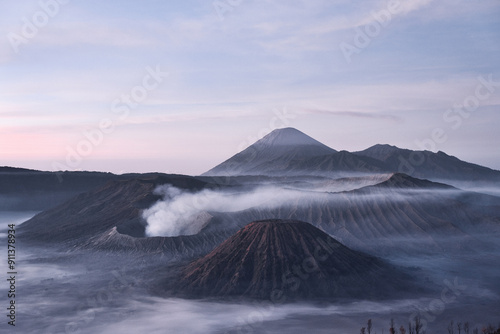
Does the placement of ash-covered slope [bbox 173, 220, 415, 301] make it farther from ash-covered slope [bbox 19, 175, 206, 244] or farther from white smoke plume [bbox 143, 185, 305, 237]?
ash-covered slope [bbox 19, 175, 206, 244]

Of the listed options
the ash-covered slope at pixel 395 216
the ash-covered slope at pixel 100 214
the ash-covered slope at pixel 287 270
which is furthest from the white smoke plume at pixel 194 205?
the ash-covered slope at pixel 287 270

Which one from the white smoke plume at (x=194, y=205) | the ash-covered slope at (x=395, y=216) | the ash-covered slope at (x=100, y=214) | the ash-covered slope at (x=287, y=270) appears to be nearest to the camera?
the ash-covered slope at (x=287, y=270)

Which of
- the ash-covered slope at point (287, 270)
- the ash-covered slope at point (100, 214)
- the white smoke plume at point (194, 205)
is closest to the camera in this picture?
the ash-covered slope at point (287, 270)

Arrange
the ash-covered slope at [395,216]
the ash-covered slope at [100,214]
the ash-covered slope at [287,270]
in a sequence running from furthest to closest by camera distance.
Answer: the ash-covered slope at [100,214] < the ash-covered slope at [395,216] < the ash-covered slope at [287,270]

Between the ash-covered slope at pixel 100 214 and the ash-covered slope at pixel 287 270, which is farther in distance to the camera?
the ash-covered slope at pixel 100 214

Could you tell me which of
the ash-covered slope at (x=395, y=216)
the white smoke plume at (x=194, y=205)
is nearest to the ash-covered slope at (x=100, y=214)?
the white smoke plume at (x=194, y=205)

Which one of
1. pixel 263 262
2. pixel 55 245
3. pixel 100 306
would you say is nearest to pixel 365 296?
pixel 263 262

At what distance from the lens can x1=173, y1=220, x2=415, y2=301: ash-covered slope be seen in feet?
226

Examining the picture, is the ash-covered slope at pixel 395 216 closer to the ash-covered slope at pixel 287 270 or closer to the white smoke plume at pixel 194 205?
the white smoke plume at pixel 194 205

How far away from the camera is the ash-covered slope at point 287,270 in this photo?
2712 inches

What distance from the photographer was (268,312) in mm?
62000

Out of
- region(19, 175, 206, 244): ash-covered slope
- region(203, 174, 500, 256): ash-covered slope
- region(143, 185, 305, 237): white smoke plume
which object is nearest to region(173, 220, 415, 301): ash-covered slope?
region(203, 174, 500, 256): ash-covered slope

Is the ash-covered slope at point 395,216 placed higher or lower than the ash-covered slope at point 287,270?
higher

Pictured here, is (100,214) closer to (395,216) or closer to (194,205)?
(194,205)
